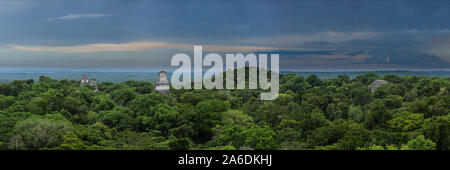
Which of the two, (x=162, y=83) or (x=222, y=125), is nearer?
(x=222, y=125)

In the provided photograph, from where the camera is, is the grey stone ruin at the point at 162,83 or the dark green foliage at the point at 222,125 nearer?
the dark green foliage at the point at 222,125

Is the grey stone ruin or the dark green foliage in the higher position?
the grey stone ruin

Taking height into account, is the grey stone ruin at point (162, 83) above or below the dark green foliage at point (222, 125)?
above

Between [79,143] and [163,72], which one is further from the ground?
[163,72]

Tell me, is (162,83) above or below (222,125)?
above

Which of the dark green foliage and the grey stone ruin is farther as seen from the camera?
the grey stone ruin
